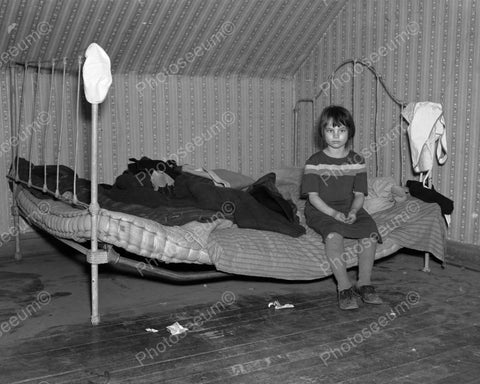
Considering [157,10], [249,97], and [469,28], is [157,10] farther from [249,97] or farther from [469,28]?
[469,28]

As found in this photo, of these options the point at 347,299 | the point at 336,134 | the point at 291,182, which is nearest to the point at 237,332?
the point at 347,299

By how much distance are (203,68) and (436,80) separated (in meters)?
1.56

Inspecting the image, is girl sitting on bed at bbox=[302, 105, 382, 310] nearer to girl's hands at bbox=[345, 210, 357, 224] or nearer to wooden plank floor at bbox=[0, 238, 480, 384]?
girl's hands at bbox=[345, 210, 357, 224]

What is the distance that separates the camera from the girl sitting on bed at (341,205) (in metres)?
2.93

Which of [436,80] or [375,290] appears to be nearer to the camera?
[375,290]

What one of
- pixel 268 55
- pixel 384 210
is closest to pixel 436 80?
pixel 384 210

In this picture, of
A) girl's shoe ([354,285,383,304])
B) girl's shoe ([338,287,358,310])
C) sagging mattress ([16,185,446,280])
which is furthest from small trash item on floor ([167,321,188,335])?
girl's shoe ([354,285,383,304])

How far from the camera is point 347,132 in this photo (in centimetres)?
313

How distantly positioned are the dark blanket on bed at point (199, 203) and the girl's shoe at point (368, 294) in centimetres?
39

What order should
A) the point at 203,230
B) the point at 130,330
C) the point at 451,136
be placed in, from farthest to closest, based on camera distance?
the point at 451,136 < the point at 203,230 < the point at 130,330

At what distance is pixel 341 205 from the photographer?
10.3 feet

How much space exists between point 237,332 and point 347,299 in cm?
58

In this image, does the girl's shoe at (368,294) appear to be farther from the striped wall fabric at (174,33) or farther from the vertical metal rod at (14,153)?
the vertical metal rod at (14,153)

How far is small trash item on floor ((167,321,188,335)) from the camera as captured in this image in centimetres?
257
